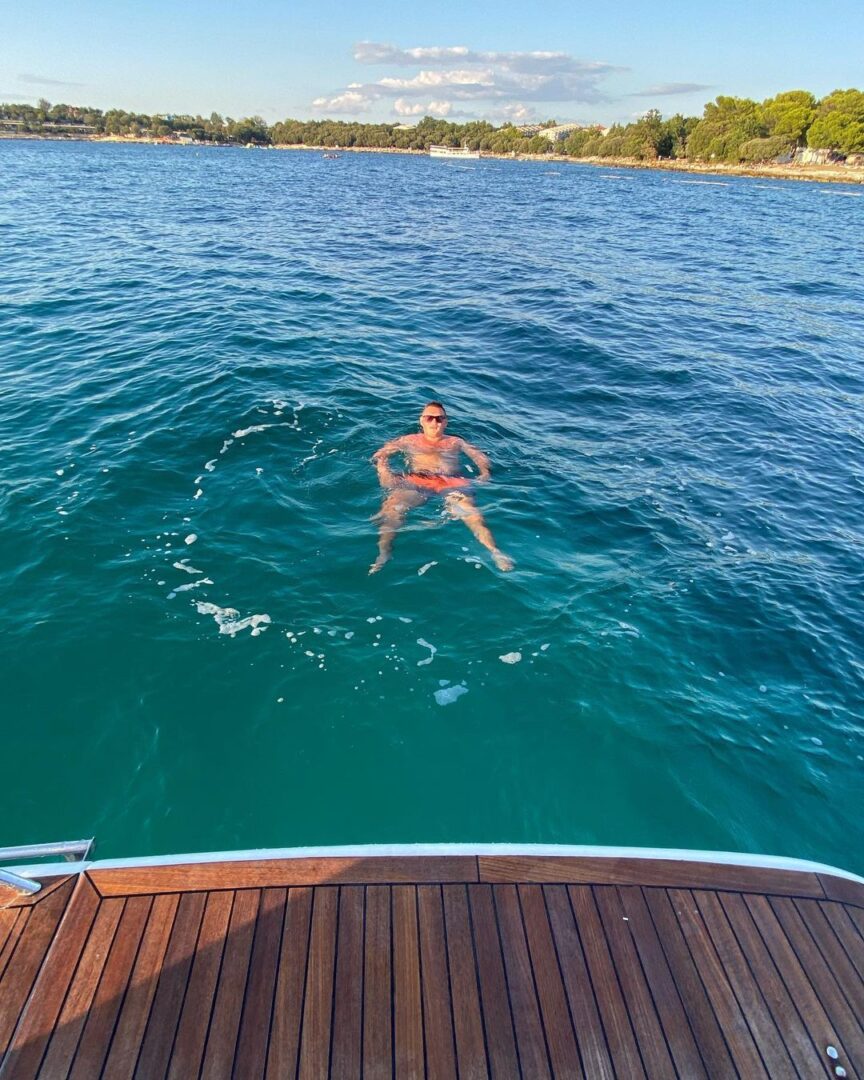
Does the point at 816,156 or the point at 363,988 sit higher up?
the point at 816,156

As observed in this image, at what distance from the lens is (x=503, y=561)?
1034 centimetres

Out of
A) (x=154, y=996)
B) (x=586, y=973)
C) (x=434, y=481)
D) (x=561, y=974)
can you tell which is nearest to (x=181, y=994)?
(x=154, y=996)

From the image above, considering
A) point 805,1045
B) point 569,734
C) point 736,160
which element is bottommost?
point 569,734

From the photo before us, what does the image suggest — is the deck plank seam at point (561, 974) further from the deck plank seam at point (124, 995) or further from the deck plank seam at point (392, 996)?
the deck plank seam at point (124, 995)

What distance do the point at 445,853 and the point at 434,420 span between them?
28.4 feet

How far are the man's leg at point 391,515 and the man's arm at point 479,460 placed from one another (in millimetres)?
1648

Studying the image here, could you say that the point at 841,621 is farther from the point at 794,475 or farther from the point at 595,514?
the point at 794,475

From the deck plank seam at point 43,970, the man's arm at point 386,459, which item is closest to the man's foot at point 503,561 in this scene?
the man's arm at point 386,459

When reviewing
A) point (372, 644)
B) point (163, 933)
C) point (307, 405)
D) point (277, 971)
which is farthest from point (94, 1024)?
point (307, 405)

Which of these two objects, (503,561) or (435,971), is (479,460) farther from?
(435,971)

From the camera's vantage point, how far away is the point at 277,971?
462 cm

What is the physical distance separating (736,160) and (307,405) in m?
183

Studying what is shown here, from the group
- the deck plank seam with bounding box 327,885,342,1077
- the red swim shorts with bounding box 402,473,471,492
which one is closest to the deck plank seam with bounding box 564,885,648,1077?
the deck plank seam with bounding box 327,885,342,1077

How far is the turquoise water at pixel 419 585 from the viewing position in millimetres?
6879
